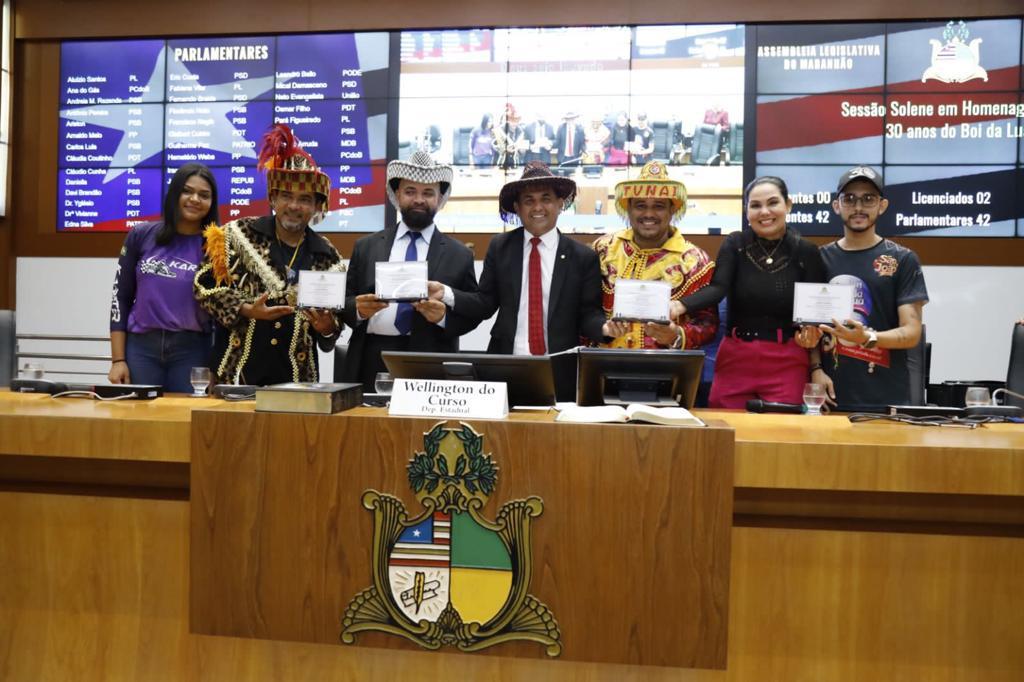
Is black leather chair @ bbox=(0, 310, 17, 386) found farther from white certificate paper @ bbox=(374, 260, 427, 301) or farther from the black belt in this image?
the black belt

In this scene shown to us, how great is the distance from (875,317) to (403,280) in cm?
195

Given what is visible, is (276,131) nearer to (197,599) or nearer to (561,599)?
(197,599)

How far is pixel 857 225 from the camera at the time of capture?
322 cm

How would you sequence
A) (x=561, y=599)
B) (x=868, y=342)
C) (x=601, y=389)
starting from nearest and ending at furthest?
(x=561, y=599) < (x=601, y=389) < (x=868, y=342)

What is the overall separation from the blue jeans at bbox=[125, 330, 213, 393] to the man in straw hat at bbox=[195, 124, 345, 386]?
0.38ft

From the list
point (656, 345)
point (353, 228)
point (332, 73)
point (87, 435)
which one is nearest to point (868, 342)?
point (656, 345)

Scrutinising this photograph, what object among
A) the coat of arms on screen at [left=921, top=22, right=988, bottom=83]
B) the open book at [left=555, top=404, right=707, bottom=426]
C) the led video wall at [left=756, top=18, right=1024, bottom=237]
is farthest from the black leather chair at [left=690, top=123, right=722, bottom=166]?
the open book at [left=555, top=404, right=707, bottom=426]

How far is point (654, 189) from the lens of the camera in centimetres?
317

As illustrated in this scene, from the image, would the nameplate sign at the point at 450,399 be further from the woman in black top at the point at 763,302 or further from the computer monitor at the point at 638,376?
the woman in black top at the point at 763,302

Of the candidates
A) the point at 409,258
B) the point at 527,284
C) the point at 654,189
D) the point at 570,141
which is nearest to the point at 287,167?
the point at 409,258

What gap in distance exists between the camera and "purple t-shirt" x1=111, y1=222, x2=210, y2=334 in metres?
3.34

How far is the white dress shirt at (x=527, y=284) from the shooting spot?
3234 millimetres

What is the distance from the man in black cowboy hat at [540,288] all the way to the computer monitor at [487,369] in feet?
3.99

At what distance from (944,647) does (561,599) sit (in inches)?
32.5
